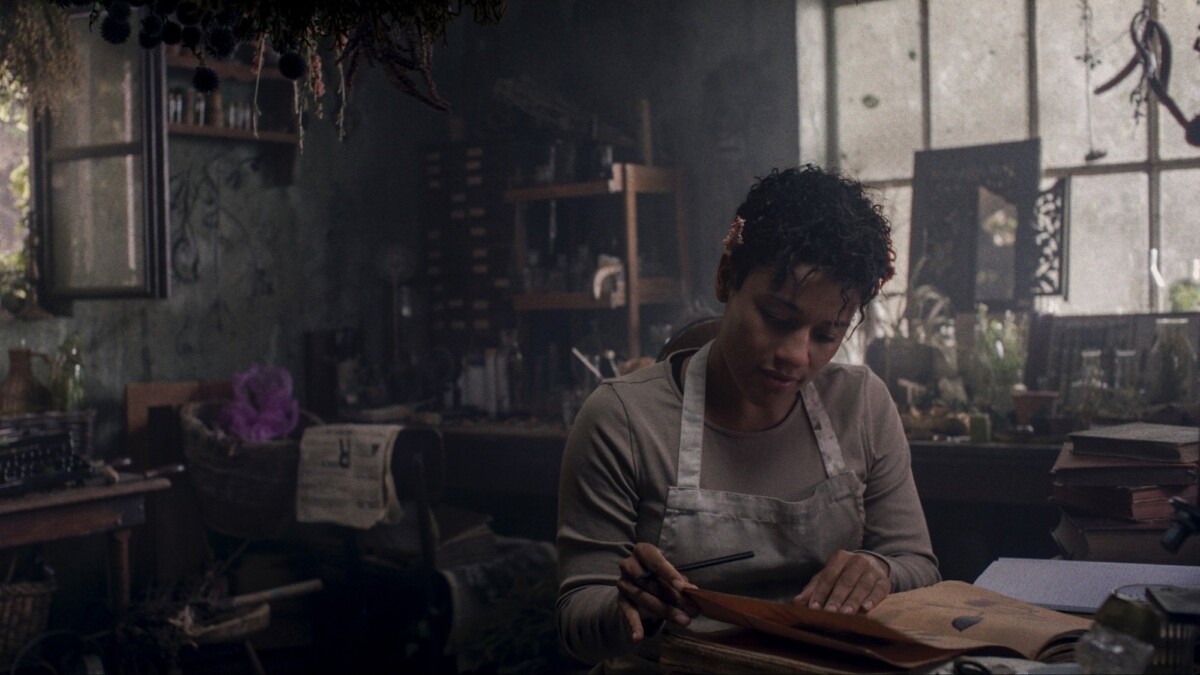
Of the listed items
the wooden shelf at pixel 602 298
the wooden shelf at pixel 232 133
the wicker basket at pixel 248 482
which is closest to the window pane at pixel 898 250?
the wooden shelf at pixel 602 298

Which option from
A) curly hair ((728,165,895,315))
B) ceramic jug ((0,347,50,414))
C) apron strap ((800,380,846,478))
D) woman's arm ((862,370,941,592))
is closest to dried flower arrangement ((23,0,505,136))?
curly hair ((728,165,895,315))

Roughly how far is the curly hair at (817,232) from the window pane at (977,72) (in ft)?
10.1

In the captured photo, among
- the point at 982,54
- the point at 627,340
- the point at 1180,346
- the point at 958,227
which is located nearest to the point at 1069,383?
the point at 1180,346

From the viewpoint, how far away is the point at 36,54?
4.73 meters

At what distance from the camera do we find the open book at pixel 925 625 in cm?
148

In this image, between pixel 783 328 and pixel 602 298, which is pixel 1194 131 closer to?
pixel 783 328

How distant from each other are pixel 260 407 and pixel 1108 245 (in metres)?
3.71

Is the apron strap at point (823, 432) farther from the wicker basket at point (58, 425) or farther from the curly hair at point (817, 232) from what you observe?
the wicker basket at point (58, 425)

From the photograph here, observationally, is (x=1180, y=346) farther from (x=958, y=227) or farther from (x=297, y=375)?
(x=297, y=375)

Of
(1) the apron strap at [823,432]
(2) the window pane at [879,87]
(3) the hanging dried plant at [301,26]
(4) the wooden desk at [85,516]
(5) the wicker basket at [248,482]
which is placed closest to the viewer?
(3) the hanging dried plant at [301,26]

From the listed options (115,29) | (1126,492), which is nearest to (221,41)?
(115,29)

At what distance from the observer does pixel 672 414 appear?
7.54 ft

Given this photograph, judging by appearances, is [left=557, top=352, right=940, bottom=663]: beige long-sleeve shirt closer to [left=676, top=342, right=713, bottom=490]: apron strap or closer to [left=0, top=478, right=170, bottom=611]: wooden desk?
[left=676, top=342, right=713, bottom=490]: apron strap

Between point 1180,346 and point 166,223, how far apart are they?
3713mm
